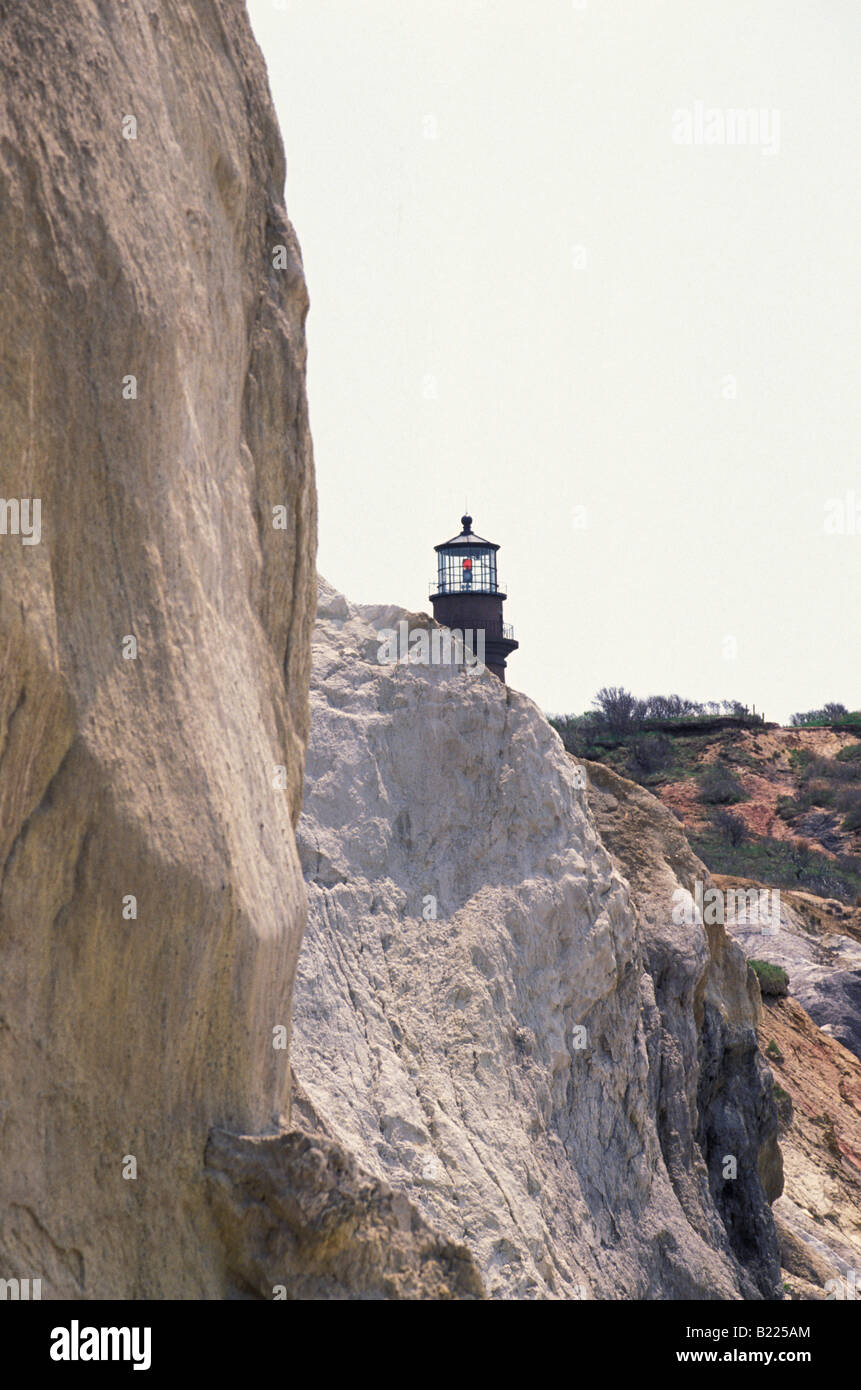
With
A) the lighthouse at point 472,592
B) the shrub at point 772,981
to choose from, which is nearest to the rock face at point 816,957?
the shrub at point 772,981

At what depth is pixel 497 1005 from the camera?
785cm

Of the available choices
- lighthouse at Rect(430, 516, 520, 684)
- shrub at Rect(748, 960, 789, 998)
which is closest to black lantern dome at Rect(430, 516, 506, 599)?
lighthouse at Rect(430, 516, 520, 684)

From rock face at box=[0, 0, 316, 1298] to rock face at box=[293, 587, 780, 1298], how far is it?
223 cm

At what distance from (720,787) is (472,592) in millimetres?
10394

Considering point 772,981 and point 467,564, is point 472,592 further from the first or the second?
point 772,981

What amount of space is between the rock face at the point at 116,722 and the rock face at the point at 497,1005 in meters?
2.23

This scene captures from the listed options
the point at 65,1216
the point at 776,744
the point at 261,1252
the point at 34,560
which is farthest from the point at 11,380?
the point at 776,744

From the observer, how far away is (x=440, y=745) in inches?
342

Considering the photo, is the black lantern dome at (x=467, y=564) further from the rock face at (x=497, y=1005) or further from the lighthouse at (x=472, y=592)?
the rock face at (x=497, y=1005)

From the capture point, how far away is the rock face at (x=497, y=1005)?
7074mm

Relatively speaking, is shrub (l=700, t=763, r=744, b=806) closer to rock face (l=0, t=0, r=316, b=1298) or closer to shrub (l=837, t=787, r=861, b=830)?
shrub (l=837, t=787, r=861, b=830)

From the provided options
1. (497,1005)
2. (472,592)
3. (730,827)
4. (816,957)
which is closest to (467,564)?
(472,592)

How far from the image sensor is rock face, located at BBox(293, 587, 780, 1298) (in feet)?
23.2

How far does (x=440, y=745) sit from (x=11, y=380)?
16.9 feet
